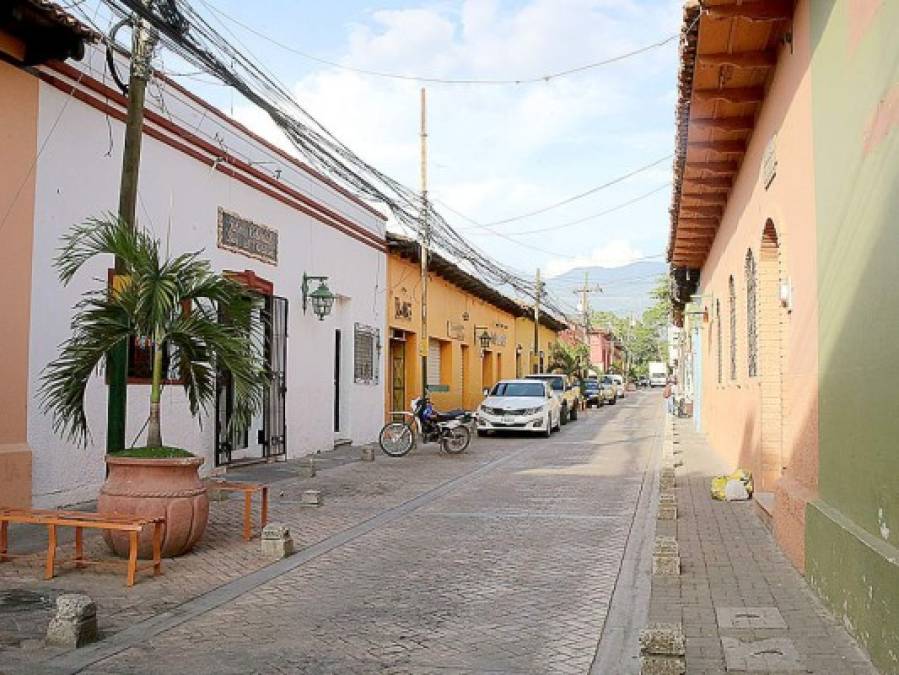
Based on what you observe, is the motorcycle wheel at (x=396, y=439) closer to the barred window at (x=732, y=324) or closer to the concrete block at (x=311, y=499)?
the barred window at (x=732, y=324)

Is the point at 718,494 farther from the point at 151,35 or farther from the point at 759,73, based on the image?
the point at 151,35

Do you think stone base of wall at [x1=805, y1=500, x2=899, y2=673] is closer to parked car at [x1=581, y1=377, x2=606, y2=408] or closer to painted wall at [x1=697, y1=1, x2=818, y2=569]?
painted wall at [x1=697, y1=1, x2=818, y2=569]

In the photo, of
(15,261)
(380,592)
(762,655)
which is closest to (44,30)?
(15,261)

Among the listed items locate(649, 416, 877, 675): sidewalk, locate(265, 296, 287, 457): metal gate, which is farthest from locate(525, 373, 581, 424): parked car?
locate(649, 416, 877, 675): sidewalk

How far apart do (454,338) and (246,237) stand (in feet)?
50.3

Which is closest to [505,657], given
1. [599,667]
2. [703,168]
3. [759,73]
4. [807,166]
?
[599,667]

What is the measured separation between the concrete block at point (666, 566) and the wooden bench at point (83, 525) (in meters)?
3.89

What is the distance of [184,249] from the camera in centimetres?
1273

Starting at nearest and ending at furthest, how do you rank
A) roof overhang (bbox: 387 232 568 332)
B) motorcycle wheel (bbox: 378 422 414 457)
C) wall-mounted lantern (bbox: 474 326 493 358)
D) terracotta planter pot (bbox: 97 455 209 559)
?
terracotta planter pot (bbox: 97 455 209 559) < motorcycle wheel (bbox: 378 422 414 457) < roof overhang (bbox: 387 232 568 332) < wall-mounted lantern (bbox: 474 326 493 358)

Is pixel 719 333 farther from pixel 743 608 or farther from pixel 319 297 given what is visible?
pixel 743 608

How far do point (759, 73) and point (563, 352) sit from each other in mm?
37570

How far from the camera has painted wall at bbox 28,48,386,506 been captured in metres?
9.76

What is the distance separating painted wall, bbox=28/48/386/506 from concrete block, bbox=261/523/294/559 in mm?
3047

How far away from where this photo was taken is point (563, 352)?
46438 millimetres
